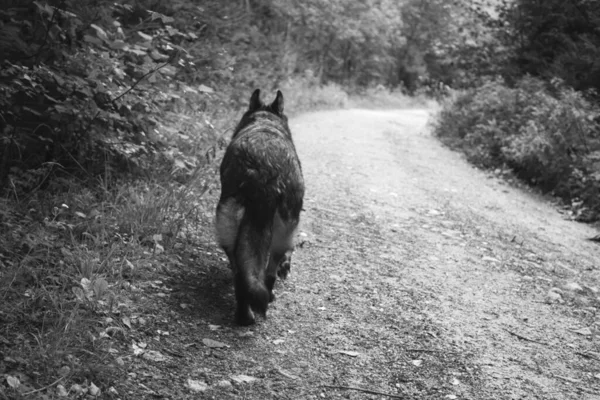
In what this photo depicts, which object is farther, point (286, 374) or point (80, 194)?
point (80, 194)

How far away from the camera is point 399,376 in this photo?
11.1ft

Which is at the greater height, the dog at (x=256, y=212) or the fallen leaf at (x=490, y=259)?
the dog at (x=256, y=212)

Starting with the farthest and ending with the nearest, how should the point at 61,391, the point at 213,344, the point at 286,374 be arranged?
the point at 213,344 < the point at 286,374 < the point at 61,391

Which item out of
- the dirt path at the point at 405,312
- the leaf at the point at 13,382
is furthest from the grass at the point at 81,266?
the dirt path at the point at 405,312

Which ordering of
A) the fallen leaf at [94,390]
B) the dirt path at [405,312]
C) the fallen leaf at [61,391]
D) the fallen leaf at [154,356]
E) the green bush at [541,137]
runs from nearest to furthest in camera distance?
the fallen leaf at [61,391]
the fallen leaf at [94,390]
the fallen leaf at [154,356]
the dirt path at [405,312]
the green bush at [541,137]

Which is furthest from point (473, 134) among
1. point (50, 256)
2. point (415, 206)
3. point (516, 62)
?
point (50, 256)

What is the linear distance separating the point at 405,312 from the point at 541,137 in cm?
717

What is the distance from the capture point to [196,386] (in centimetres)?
304

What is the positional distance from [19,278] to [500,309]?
3.64 meters

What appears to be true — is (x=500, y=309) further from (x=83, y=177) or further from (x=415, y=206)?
(x=83, y=177)

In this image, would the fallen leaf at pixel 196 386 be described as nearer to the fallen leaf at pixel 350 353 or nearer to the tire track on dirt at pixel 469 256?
the fallen leaf at pixel 350 353

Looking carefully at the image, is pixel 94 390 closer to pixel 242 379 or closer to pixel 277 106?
pixel 242 379

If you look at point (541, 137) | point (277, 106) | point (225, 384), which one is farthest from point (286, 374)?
point (541, 137)

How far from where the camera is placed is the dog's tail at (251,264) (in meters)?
3.46
